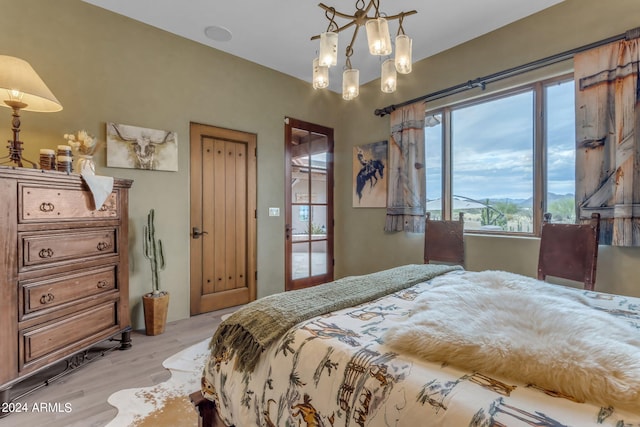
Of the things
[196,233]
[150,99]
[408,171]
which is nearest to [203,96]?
[150,99]

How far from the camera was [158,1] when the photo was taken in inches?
100

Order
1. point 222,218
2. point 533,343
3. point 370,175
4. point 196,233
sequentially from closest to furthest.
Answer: point 533,343, point 196,233, point 222,218, point 370,175

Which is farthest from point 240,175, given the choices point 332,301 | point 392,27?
point 332,301

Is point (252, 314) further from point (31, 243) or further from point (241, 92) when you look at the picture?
point (241, 92)

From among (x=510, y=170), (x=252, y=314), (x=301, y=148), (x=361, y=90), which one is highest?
(x=361, y=90)

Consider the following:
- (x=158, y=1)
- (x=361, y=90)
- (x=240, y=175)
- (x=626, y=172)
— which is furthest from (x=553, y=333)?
(x=361, y=90)

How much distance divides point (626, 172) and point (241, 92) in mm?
3575

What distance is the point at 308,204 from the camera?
4.18m

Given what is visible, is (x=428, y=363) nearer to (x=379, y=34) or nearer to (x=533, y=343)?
(x=533, y=343)

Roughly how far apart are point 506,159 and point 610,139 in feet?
2.53

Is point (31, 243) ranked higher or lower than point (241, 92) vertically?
lower

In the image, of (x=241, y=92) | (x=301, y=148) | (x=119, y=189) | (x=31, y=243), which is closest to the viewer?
(x=31, y=243)

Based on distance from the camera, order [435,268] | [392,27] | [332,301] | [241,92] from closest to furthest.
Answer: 1. [332,301]
2. [435,268]
3. [392,27]
4. [241,92]

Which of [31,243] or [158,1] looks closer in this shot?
[31,243]
